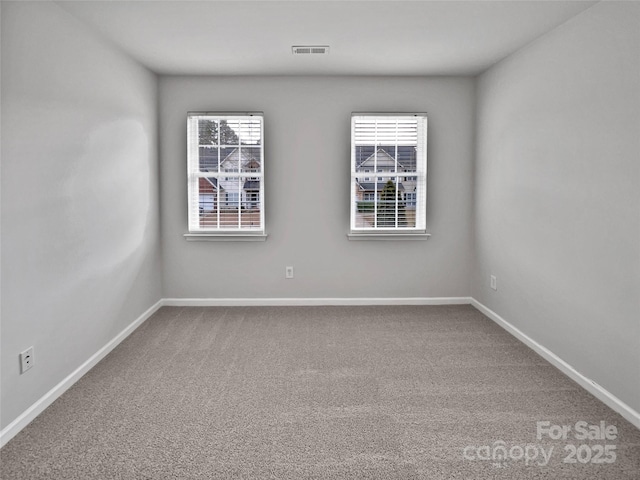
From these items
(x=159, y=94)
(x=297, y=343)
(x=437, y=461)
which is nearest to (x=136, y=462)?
(x=437, y=461)

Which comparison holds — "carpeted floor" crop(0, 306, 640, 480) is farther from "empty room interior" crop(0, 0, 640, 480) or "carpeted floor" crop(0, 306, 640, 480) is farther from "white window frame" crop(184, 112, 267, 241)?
"white window frame" crop(184, 112, 267, 241)

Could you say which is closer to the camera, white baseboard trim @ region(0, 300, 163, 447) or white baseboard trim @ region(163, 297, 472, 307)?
white baseboard trim @ region(0, 300, 163, 447)

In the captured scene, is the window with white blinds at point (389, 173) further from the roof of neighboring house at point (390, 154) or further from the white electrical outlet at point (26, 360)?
the white electrical outlet at point (26, 360)

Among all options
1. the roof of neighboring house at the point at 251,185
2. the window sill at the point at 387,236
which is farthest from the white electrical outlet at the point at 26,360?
the window sill at the point at 387,236

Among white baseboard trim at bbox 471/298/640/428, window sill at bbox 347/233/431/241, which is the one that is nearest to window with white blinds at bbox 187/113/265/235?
→ window sill at bbox 347/233/431/241

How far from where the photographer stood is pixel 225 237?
14.9 ft

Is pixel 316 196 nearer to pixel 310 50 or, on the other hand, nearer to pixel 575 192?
pixel 310 50

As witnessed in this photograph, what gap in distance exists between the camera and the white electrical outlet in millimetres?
2309

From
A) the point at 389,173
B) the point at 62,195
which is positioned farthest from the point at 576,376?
the point at 62,195

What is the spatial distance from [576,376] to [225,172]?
3.46 metres

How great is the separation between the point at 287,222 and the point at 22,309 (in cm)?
261

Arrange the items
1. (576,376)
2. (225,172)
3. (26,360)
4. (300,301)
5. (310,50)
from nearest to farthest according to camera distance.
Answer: (26,360)
(576,376)
(310,50)
(225,172)
(300,301)

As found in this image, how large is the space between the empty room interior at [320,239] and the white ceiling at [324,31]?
3cm

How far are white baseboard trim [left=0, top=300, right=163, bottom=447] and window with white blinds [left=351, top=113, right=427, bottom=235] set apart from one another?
236 cm
